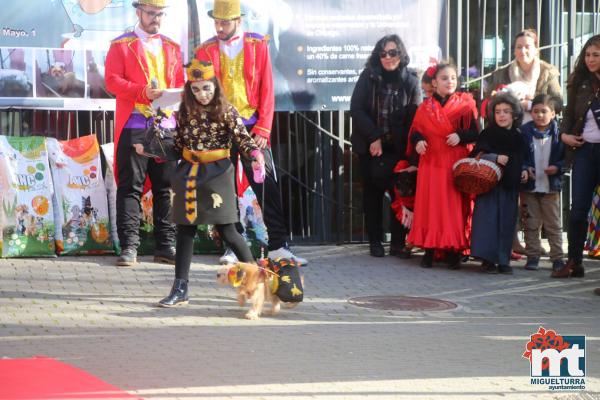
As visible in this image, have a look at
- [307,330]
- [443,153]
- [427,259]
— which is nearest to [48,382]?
[307,330]

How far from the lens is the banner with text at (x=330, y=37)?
11055 mm

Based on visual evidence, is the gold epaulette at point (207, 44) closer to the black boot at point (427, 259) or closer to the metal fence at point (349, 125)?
the metal fence at point (349, 125)

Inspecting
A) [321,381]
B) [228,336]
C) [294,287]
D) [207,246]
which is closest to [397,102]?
[207,246]

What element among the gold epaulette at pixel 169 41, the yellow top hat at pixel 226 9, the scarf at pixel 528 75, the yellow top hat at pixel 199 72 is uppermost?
the yellow top hat at pixel 226 9

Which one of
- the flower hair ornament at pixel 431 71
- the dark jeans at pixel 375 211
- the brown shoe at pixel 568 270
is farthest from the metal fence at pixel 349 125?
the brown shoe at pixel 568 270

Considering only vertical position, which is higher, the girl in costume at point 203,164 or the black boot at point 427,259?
the girl in costume at point 203,164

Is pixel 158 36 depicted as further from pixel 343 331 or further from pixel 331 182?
pixel 343 331

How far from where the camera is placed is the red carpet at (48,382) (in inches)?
226

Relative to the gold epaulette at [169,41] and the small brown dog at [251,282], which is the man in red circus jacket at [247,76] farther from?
the small brown dog at [251,282]

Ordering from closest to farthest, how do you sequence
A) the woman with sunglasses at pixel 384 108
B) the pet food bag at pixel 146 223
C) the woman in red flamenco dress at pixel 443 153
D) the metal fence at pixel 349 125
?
the woman in red flamenco dress at pixel 443 153 → the pet food bag at pixel 146 223 → the woman with sunglasses at pixel 384 108 → the metal fence at pixel 349 125

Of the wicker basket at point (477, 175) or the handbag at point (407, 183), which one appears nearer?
the wicker basket at point (477, 175)

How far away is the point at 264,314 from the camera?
8203 millimetres

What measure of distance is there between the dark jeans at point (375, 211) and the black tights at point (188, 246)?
2.92m

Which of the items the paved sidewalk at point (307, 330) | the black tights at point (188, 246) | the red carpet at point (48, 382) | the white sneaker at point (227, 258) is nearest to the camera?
the red carpet at point (48, 382)
